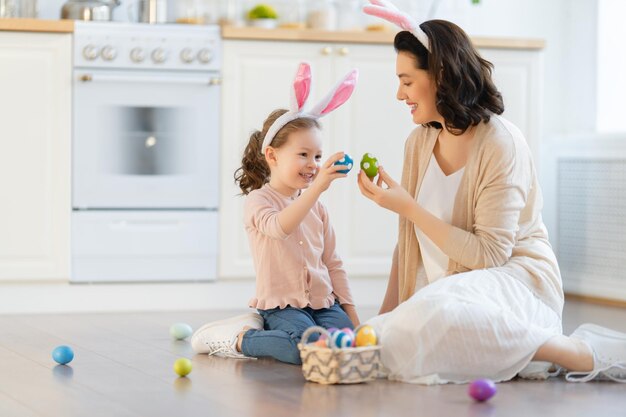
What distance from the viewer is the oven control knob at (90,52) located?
4.08 meters

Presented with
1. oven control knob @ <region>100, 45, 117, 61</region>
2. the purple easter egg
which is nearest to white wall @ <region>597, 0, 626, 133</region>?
oven control knob @ <region>100, 45, 117, 61</region>

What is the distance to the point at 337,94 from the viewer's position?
115 inches

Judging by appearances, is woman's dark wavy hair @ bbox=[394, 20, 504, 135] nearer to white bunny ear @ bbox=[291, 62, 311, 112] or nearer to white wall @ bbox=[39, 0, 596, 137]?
white bunny ear @ bbox=[291, 62, 311, 112]

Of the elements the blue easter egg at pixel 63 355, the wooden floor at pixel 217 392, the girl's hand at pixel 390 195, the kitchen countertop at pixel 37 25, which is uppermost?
the kitchen countertop at pixel 37 25

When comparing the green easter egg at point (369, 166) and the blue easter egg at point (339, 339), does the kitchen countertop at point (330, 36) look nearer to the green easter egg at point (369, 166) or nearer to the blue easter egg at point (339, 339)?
the green easter egg at point (369, 166)

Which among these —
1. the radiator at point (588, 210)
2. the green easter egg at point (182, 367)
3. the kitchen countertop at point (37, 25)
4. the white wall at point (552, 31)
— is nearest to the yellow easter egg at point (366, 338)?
the green easter egg at point (182, 367)

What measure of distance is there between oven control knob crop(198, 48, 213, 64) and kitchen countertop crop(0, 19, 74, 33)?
0.48m

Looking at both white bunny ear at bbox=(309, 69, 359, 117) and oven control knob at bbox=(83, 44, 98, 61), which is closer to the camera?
white bunny ear at bbox=(309, 69, 359, 117)

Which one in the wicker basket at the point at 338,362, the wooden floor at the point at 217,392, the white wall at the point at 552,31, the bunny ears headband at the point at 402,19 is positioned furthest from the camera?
the white wall at the point at 552,31

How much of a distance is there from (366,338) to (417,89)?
2.17 ft

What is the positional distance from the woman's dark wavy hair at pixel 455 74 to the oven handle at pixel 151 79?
1.57 m

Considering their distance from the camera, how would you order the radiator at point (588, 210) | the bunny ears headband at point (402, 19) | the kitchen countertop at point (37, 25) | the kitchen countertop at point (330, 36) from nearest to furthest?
the bunny ears headband at point (402, 19)
the kitchen countertop at point (37, 25)
the kitchen countertop at point (330, 36)
the radiator at point (588, 210)

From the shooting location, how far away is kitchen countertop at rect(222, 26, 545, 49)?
424cm

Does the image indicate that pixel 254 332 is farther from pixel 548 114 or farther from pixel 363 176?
pixel 548 114
